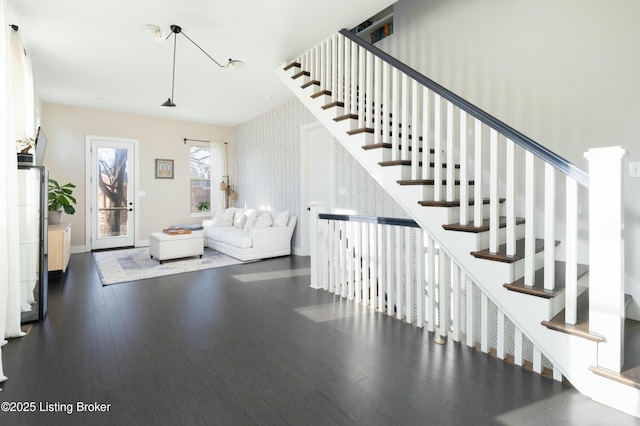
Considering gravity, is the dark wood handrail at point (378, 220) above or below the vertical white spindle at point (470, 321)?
above

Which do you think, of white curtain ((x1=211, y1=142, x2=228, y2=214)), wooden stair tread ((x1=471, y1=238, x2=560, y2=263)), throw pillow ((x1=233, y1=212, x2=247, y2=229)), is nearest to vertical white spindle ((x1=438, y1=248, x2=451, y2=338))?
wooden stair tread ((x1=471, y1=238, x2=560, y2=263))

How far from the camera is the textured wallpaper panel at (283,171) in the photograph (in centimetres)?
479

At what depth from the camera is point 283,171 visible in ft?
21.7

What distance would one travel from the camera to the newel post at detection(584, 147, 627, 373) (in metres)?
1.63

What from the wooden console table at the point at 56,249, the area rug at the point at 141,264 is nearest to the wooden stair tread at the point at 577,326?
the area rug at the point at 141,264

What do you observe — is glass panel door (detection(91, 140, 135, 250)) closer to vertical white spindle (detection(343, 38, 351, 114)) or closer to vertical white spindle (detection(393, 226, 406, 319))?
vertical white spindle (detection(343, 38, 351, 114))

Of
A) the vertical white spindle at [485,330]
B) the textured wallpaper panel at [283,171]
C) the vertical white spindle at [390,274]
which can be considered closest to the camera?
the vertical white spindle at [485,330]

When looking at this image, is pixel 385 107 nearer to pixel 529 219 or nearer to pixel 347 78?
pixel 347 78

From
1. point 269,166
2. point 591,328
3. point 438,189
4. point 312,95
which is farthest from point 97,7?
point 591,328

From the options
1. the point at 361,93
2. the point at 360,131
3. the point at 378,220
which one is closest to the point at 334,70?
the point at 361,93

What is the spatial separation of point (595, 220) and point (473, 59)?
7.86ft

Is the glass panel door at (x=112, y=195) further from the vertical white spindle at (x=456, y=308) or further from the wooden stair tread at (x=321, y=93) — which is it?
the vertical white spindle at (x=456, y=308)

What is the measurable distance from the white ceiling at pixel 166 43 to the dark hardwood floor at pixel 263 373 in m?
2.91

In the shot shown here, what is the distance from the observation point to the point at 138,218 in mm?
7125
